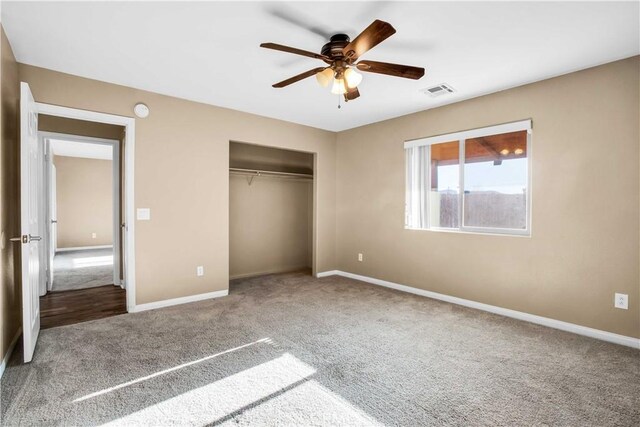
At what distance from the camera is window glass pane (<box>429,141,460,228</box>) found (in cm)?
406

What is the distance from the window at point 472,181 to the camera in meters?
3.50

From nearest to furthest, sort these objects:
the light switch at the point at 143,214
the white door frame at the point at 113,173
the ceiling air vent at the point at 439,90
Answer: the ceiling air vent at the point at 439,90 → the light switch at the point at 143,214 → the white door frame at the point at 113,173

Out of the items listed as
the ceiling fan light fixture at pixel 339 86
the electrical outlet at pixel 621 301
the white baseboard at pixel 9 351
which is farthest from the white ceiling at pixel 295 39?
the white baseboard at pixel 9 351

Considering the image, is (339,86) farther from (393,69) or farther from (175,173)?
(175,173)

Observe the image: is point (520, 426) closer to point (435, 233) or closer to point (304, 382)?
point (304, 382)

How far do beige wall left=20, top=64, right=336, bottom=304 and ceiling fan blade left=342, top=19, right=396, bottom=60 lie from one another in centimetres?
245

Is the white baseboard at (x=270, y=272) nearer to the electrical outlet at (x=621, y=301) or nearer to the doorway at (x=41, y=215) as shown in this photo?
the doorway at (x=41, y=215)

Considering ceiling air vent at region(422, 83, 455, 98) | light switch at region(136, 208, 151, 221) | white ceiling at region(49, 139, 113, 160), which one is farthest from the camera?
white ceiling at region(49, 139, 113, 160)

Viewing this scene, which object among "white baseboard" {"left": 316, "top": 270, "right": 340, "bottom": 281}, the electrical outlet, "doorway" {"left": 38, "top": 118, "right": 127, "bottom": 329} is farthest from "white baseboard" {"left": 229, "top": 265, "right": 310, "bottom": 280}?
the electrical outlet

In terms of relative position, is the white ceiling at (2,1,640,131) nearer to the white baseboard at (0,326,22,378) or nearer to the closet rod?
the closet rod

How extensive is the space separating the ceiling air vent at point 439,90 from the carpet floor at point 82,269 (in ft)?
17.2

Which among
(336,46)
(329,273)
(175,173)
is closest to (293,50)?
(336,46)

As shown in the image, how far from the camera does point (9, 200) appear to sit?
2.57 meters

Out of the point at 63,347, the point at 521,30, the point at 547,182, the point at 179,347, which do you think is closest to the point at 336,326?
the point at 179,347
